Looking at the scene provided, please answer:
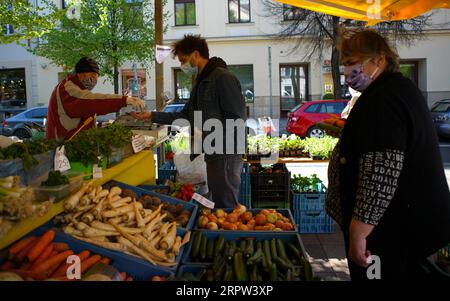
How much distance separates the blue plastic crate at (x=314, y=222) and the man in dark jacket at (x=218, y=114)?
5.54 ft

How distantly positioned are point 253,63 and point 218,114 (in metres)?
19.3

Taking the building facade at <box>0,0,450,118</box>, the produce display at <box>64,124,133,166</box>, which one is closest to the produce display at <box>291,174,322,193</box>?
the produce display at <box>64,124,133,166</box>

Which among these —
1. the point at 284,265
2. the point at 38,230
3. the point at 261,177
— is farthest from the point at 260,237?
the point at 261,177

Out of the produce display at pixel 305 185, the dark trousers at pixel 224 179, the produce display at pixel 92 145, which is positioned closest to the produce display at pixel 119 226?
the produce display at pixel 92 145

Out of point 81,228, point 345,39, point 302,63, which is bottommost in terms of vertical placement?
point 81,228

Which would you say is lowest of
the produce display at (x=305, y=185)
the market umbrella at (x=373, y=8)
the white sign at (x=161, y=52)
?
the produce display at (x=305, y=185)

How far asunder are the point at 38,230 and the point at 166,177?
2.97 m

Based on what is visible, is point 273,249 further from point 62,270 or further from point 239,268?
point 62,270

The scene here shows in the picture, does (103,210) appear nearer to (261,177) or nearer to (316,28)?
(261,177)

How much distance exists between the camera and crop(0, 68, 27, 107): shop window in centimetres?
2364

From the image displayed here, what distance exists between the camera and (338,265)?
4.37 meters

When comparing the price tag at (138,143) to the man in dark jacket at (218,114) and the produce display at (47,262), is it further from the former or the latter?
the produce display at (47,262)

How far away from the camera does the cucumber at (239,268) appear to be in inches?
96.2

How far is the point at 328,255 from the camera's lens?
4.66 metres
